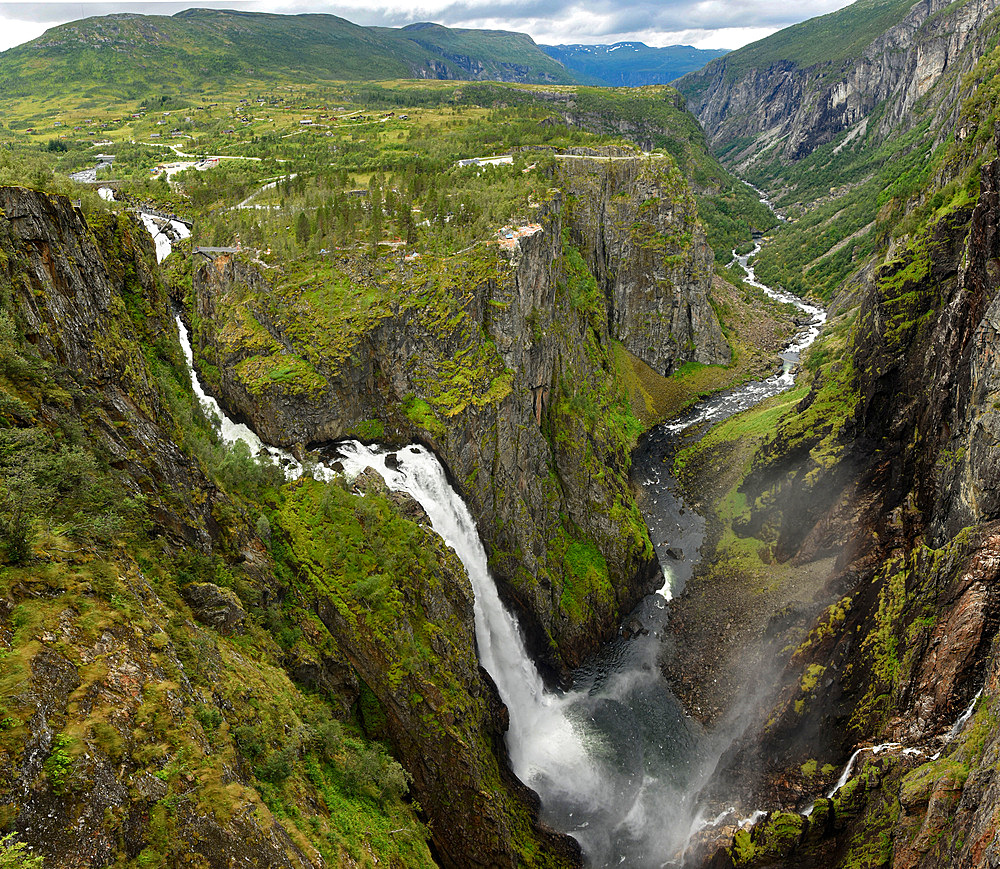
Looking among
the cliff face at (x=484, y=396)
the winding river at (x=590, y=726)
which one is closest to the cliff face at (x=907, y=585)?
the winding river at (x=590, y=726)

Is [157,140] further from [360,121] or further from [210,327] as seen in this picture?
[210,327]

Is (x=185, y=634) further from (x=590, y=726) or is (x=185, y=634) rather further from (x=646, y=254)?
(x=646, y=254)

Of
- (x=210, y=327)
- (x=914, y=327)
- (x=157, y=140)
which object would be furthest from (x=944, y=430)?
(x=157, y=140)

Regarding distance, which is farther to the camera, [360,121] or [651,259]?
[360,121]

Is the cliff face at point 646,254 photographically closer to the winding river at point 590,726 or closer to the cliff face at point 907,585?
the cliff face at point 907,585

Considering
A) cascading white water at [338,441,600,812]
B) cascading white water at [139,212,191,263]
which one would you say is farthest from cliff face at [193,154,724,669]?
cascading white water at [139,212,191,263]

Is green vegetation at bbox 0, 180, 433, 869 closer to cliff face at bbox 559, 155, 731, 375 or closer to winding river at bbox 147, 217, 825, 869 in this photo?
winding river at bbox 147, 217, 825, 869

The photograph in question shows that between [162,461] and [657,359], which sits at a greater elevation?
[162,461]
